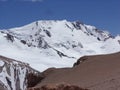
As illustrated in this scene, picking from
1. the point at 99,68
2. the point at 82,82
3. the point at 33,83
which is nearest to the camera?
the point at 82,82

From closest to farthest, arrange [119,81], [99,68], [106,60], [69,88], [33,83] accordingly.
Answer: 1. [69,88]
2. [119,81]
3. [99,68]
4. [106,60]
5. [33,83]

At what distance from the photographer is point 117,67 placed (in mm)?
17078

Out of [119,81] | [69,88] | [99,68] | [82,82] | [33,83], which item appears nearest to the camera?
[69,88]

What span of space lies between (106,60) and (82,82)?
3339 millimetres

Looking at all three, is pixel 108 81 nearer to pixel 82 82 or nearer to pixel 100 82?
pixel 100 82

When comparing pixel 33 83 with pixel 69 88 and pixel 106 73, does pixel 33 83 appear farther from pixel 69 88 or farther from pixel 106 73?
pixel 69 88

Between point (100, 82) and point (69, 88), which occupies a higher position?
point (100, 82)

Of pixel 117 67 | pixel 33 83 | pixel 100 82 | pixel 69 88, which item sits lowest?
pixel 69 88

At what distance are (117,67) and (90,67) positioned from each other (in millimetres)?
2164

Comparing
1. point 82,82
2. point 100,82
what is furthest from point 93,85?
point 82,82

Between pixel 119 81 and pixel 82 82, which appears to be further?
pixel 82 82

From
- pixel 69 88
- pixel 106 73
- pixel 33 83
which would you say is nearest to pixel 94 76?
pixel 106 73

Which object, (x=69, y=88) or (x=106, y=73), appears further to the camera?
(x=106, y=73)

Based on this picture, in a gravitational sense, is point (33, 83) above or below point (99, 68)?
above
